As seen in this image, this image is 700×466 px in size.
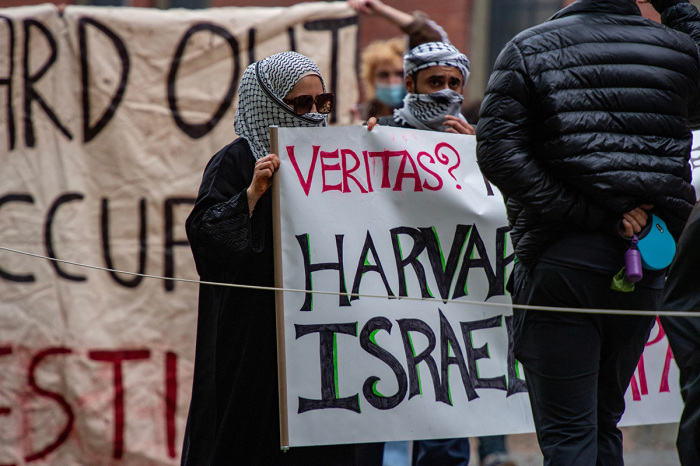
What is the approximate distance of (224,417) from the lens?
3.02m

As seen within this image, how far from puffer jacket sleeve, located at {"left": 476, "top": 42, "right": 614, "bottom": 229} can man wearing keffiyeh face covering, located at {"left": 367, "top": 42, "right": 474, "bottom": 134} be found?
107 cm

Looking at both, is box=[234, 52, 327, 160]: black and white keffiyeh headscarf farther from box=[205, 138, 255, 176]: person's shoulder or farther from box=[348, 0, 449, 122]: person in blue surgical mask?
box=[348, 0, 449, 122]: person in blue surgical mask

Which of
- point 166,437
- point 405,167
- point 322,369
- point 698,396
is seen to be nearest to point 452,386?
point 322,369

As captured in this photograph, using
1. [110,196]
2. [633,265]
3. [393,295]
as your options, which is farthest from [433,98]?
[110,196]

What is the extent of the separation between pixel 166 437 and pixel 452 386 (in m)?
2.11

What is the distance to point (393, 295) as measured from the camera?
10.7 ft

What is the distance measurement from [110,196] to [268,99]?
2.12m

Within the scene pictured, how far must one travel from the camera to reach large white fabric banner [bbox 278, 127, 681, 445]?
3.17 m

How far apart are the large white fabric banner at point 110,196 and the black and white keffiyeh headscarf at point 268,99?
6.25 ft

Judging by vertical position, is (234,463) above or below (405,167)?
below

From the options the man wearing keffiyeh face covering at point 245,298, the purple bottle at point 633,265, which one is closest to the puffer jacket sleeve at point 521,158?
the purple bottle at point 633,265

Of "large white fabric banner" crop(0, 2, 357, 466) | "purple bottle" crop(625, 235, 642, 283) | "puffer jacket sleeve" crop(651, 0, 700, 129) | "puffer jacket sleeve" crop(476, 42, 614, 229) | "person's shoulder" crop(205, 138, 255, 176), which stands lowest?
"large white fabric banner" crop(0, 2, 357, 466)

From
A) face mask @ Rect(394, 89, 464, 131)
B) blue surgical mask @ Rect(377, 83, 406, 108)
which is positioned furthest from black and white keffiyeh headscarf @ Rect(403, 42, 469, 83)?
blue surgical mask @ Rect(377, 83, 406, 108)

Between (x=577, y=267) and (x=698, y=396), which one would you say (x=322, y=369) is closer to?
(x=577, y=267)
